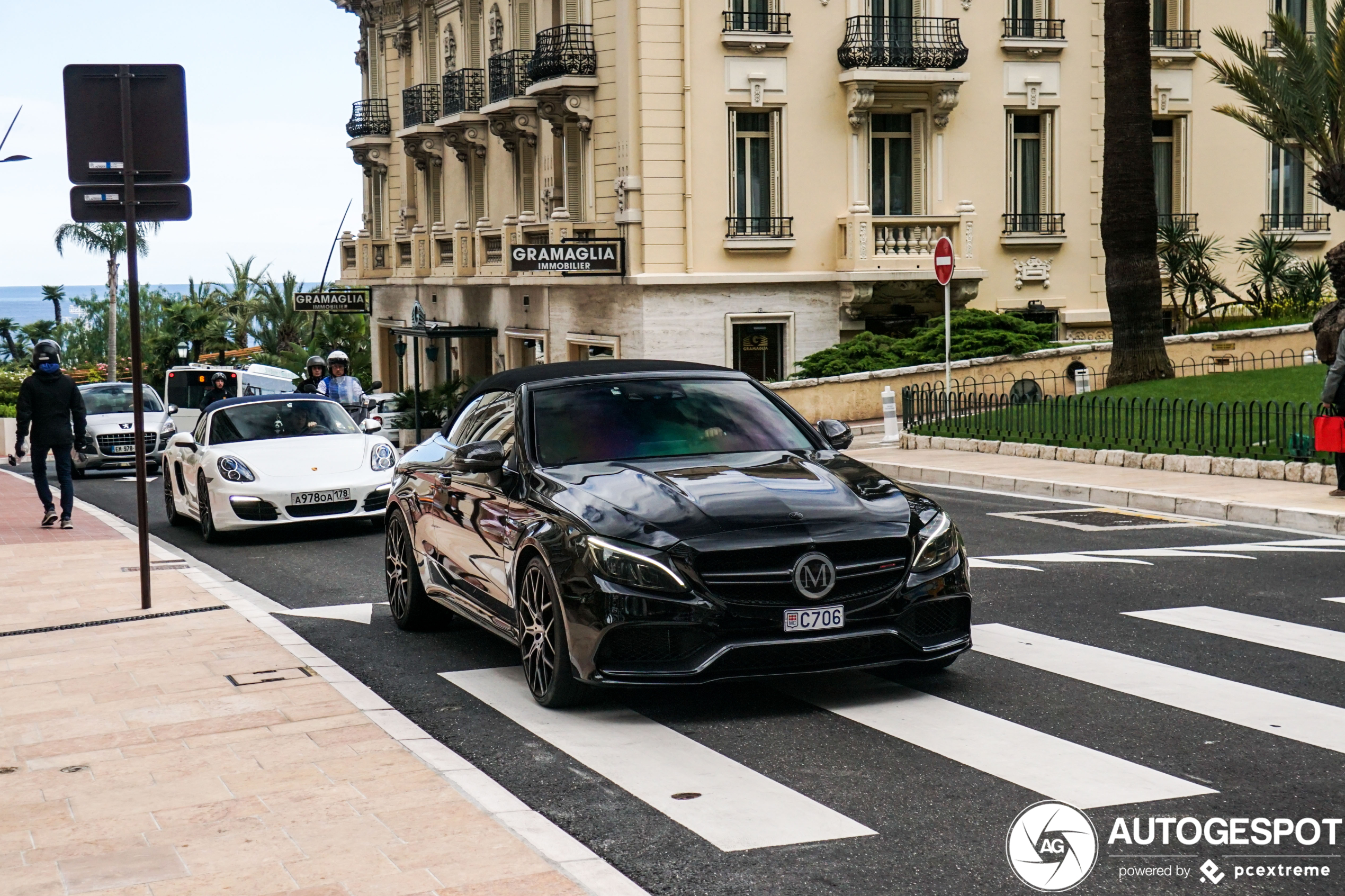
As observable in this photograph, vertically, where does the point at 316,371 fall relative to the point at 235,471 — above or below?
above

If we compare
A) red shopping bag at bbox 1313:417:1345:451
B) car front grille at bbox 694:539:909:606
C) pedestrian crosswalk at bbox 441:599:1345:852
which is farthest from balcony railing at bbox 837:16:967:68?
car front grille at bbox 694:539:909:606

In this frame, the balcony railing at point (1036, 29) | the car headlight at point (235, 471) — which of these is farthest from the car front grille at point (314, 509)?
the balcony railing at point (1036, 29)

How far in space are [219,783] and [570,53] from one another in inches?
1147

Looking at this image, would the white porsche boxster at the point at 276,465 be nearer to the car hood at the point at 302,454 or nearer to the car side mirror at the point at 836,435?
the car hood at the point at 302,454

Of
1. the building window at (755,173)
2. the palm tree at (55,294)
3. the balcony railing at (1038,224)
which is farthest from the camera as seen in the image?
the palm tree at (55,294)

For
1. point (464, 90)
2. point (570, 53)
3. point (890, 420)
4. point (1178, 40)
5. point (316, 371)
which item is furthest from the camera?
point (464, 90)

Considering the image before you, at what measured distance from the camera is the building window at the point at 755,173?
107 ft

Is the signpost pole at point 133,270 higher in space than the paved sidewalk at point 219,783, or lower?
higher

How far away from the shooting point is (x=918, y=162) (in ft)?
110

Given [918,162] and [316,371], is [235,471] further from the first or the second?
[918,162]

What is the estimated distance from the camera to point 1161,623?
352 inches

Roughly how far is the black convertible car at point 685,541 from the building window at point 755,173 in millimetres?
24161

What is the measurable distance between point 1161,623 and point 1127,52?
1647 cm

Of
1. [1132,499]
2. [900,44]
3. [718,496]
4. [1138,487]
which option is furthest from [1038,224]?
[718,496]
